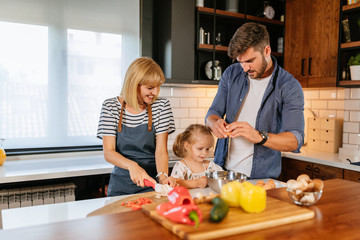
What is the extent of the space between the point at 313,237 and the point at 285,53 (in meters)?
3.38

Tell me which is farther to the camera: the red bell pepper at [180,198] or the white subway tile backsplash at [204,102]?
the white subway tile backsplash at [204,102]

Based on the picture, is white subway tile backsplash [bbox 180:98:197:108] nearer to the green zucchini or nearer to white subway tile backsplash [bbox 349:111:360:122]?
white subway tile backsplash [bbox 349:111:360:122]

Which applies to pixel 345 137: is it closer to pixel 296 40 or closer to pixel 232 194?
pixel 296 40

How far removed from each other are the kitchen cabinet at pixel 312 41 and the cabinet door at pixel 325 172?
89cm

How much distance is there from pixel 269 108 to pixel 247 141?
0.85 feet

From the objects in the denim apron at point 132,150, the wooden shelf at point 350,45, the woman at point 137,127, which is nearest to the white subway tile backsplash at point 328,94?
the wooden shelf at point 350,45

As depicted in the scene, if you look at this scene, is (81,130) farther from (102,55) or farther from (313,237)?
(313,237)

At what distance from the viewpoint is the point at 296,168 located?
355 centimetres

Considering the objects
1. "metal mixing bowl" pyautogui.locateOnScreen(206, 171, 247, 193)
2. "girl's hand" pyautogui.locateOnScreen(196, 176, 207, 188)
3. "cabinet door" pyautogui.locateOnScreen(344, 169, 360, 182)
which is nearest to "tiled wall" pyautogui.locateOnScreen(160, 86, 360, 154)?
"cabinet door" pyautogui.locateOnScreen(344, 169, 360, 182)

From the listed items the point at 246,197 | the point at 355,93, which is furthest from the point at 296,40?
the point at 246,197

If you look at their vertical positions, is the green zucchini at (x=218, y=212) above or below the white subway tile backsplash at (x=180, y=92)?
below

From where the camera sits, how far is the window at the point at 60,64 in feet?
10.2

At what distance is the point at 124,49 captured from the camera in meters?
3.59

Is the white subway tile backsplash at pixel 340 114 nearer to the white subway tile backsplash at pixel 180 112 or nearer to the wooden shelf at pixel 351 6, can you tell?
the wooden shelf at pixel 351 6
